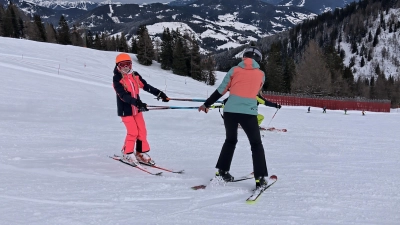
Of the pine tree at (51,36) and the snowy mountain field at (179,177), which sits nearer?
the snowy mountain field at (179,177)

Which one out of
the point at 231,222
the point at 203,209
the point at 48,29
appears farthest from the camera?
the point at 48,29

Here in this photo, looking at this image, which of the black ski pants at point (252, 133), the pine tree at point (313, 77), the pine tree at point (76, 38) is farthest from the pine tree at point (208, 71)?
the black ski pants at point (252, 133)

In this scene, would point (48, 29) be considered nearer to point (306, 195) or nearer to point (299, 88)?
point (299, 88)

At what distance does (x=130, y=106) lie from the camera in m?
5.14

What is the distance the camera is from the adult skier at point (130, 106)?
196 inches

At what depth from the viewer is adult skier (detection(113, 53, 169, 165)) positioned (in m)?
4.98

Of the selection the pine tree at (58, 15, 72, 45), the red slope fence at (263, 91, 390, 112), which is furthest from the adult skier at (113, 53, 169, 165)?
the pine tree at (58, 15, 72, 45)

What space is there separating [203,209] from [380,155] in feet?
16.8

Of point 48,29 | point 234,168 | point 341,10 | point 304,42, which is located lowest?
point 234,168

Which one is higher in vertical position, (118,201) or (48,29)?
(48,29)

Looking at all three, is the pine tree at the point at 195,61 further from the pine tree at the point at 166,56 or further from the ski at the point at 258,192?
the ski at the point at 258,192

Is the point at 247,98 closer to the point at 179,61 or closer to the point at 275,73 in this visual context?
the point at 179,61

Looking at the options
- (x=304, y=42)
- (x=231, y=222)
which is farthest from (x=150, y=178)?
(x=304, y=42)

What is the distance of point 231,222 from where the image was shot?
2953mm
